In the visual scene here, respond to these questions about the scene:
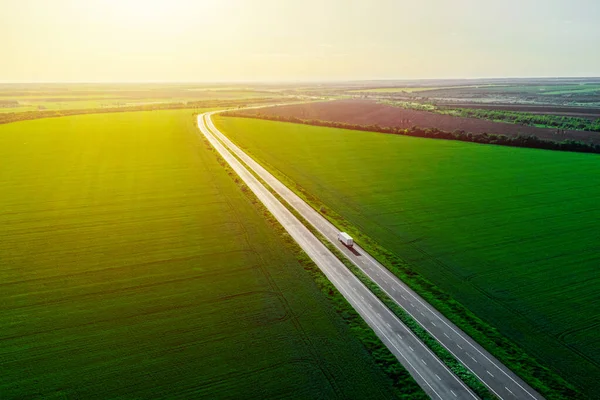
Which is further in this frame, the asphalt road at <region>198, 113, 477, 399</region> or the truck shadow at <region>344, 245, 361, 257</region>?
the truck shadow at <region>344, 245, 361, 257</region>

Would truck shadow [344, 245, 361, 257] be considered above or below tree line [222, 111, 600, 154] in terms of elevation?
below

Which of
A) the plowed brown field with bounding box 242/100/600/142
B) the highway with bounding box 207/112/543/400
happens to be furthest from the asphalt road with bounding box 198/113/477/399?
the plowed brown field with bounding box 242/100/600/142

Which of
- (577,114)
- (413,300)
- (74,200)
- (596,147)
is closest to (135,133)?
(74,200)

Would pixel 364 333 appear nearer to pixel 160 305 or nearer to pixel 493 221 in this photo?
pixel 160 305

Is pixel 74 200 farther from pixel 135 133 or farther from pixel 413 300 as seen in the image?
pixel 135 133

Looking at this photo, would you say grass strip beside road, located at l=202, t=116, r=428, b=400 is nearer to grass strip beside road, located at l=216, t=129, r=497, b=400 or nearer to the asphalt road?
the asphalt road
